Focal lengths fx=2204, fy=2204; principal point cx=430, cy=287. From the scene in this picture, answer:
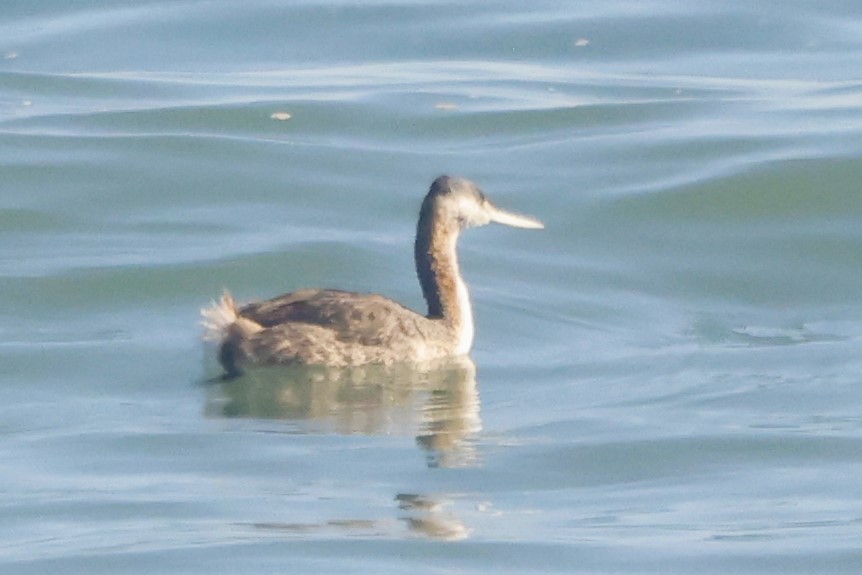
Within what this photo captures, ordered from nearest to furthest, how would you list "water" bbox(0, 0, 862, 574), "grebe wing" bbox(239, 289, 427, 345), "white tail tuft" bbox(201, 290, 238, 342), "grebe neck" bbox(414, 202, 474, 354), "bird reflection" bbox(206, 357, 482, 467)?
"water" bbox(0, 0, 862, 574) < "bird reflection" bbox(206, 357, 482, 467) < "white tail tuft" bbox(201, 290, 238, 342) < "grebe wing" bbox(239, 289, 427, 345) < "grebe neck" bbox(414, 202, 474, 354)

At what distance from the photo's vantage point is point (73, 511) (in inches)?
340

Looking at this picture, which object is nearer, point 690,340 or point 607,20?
point 690,340

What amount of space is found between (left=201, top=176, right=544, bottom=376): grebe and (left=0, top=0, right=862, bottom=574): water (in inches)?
6.5

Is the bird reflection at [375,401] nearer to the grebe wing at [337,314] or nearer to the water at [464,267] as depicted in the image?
the water at [464,267]

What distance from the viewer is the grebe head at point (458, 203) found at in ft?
38.8

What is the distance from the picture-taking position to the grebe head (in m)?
11.8

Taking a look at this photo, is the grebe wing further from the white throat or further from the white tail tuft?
the white throat

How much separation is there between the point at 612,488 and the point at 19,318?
4.39 metres

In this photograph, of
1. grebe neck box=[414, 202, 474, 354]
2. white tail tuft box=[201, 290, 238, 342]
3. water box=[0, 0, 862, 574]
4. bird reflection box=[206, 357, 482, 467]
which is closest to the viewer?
water box=[0, 0, 862, 574]

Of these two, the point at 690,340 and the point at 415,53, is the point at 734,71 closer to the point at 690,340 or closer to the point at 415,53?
the point at 415,53

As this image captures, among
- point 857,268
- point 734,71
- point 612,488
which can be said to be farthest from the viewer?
point 734,71

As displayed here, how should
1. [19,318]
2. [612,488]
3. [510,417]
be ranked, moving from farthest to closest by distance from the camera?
1. [19,318]
2. [510,417]
3. [612,488]

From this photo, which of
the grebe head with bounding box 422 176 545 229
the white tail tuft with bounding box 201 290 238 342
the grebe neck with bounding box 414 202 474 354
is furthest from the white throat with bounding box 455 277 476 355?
the white tail tuft with bounding box 201 290 238 342

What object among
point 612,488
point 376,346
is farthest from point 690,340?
point 612,488
